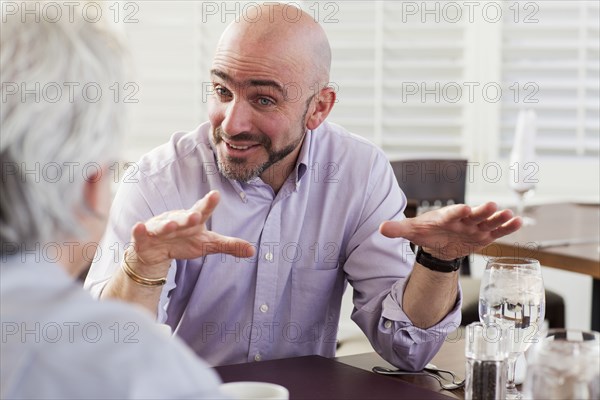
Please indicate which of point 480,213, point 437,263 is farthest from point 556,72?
point 480,213

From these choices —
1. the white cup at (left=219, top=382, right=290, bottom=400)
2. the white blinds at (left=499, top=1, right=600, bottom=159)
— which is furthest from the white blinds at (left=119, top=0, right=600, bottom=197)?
the white cup at (left=219, top=382, right=290, bottom=400)

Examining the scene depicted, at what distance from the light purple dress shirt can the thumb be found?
20 centimetres

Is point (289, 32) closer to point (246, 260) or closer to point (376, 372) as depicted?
point (246, 260)

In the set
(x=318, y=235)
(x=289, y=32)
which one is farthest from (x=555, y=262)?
(x=289, y=32)

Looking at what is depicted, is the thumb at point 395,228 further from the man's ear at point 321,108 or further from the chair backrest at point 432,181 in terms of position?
the chair backrest at point 432,181

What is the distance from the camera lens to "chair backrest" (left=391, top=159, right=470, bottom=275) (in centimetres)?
295

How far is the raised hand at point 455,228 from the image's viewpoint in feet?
4.88

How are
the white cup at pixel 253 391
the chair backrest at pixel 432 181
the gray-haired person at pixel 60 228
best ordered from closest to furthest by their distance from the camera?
the gray-haired person at pixel 60 228 → the white cup at pixel 253 391 → the chair backrest at pixel 432 181

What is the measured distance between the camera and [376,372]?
1.45 meters

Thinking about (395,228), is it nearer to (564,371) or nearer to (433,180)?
(564,371)

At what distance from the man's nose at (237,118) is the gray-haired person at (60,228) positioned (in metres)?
0.95

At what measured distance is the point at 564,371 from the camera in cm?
96

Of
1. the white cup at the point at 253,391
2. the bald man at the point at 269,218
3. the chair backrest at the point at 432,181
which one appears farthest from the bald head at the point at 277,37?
the chair backrest at the point at 432,181

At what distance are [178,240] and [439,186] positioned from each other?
1.70m
